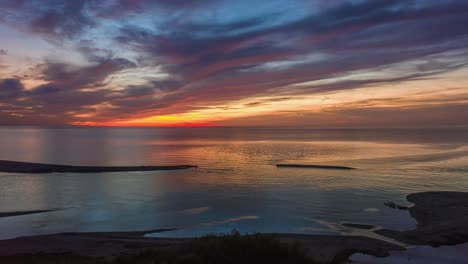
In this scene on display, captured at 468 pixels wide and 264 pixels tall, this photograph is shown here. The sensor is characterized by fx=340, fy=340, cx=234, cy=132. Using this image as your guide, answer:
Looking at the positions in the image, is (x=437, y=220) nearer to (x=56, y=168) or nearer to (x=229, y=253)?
(x=229, y=253)

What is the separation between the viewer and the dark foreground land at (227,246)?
47.2ft

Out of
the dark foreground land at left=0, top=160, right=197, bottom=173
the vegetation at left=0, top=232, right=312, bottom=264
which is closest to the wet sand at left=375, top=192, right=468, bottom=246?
the vegetation at left=0, top=232, right=312, bottom=264

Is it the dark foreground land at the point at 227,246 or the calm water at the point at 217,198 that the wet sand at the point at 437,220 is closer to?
the dark foreground land at the point at 227,246

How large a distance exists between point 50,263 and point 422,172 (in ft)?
196

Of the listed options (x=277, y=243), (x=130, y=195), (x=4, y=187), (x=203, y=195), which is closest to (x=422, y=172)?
(x=203, y=195)

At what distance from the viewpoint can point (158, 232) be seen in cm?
2645

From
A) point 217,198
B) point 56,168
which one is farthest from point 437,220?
point 56,168

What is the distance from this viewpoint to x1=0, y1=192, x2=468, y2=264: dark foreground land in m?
14.4

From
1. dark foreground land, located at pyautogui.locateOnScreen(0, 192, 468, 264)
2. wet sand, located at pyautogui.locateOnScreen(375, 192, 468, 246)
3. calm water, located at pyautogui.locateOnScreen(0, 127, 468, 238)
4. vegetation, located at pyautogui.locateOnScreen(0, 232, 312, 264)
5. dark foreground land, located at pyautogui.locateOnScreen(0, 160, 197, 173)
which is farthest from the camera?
dark foreground land, located at pyautogui.locateOnScreen(0, 160, 197, 173)

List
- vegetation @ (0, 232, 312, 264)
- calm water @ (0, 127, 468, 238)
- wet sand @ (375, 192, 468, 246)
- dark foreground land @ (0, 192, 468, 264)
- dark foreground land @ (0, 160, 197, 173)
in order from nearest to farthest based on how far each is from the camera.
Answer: vegetation @ (0, 232, 312, 264), dark foreground land @ (0, 192, 468, 264), wet sand @ (375, 192, 468, 246), calm water @ (0, 127, 468, 238), dark foreground land @ (0, 160, 197, 173)

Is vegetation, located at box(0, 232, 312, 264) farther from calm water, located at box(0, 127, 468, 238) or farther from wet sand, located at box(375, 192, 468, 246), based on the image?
wet sand, located at box(375, 192, 468, 246)

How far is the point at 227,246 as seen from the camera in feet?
47.2

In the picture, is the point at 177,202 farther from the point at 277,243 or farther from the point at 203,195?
the point at 277,243

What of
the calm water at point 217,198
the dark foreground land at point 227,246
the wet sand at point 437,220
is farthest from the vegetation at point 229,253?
the wet sand at point 437,220
